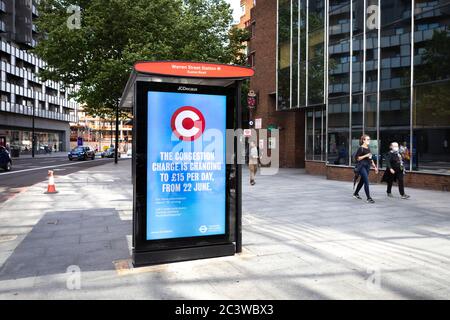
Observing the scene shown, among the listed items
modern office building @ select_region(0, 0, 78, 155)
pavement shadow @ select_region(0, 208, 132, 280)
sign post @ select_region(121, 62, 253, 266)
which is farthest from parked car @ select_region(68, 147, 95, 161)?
sign post @ select_region(121, 62, 253, 266)

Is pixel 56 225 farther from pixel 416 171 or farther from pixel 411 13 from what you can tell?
pixel 411 13

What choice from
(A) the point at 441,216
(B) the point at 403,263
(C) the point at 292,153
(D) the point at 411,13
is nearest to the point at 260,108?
(C) the point at 292,153

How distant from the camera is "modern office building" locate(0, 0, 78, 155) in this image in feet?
174

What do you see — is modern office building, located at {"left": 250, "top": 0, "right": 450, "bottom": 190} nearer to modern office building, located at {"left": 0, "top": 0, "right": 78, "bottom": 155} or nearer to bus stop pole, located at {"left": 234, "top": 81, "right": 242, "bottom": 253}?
bus stop pole, located at {"left": 234, "top": 81, "right": 242, "bottom": 253}

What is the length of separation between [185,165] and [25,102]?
204 ft

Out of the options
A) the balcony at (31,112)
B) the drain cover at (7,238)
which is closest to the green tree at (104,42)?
the drain cover at (7,238)

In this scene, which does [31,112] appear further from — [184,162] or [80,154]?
[184,162]

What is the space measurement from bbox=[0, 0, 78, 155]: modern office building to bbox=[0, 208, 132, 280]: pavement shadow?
40.3 meters

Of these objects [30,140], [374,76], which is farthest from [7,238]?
[30,140]

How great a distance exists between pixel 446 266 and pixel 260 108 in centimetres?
2482

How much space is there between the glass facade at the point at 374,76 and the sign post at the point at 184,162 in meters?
10.9

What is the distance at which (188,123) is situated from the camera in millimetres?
5477

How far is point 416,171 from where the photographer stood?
14969 millimetres
